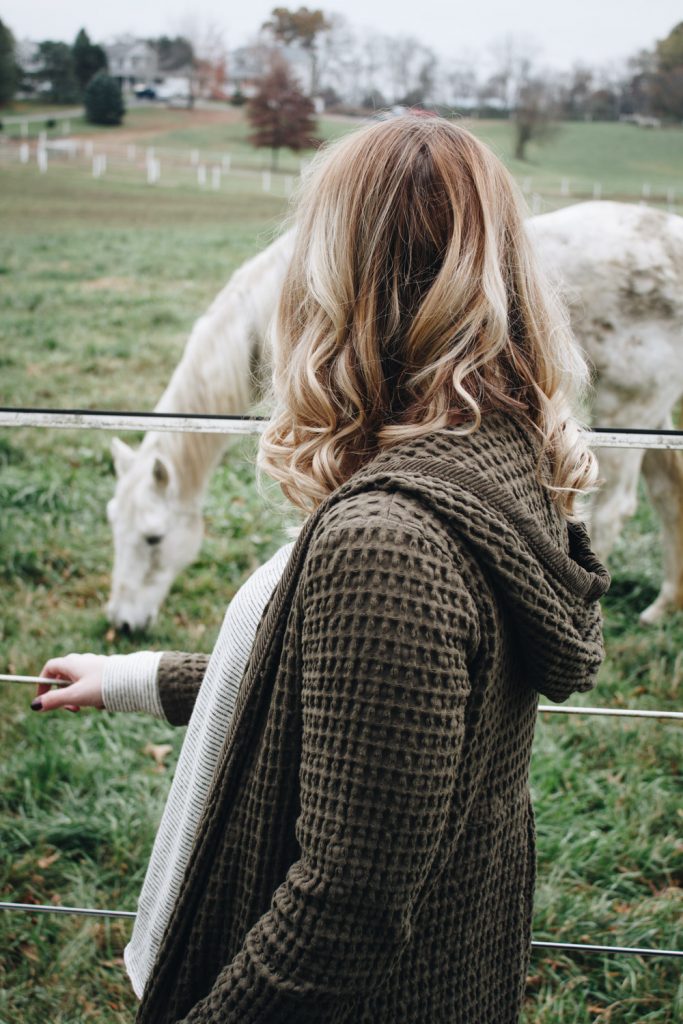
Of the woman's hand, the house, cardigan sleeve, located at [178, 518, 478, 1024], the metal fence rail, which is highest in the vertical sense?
the house

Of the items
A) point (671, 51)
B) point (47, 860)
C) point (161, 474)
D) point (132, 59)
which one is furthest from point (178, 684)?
point (132, 59)

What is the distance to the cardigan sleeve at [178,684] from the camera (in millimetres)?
1336

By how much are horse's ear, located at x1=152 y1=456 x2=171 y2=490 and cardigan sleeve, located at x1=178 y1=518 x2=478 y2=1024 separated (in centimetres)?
316

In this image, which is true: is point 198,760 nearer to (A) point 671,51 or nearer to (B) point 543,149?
(A) point 671,51

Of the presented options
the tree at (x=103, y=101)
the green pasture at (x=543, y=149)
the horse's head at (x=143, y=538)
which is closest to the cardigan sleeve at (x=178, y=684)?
the horse's head at (x=143, y=538)

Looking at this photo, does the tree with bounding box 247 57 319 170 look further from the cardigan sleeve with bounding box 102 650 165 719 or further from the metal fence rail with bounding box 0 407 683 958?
the cardigan sleeve with bounding box 102 650 165 719

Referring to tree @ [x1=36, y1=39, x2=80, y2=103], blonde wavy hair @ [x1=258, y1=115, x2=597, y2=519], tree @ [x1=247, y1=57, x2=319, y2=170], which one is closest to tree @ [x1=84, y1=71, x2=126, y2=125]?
tree @ [x1=36, y1=39, x2=80, y2=103]

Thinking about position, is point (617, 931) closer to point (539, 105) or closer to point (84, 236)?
point (539, 105)

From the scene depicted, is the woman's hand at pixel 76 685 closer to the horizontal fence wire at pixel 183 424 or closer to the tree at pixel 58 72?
the horizontal fence wire at pixel 183 424

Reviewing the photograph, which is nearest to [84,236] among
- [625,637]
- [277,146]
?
[277,146]

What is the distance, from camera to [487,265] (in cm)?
91

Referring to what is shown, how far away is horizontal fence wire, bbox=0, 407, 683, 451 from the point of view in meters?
1.50

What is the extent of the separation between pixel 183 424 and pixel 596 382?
109 inches

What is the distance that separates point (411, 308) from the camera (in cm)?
94
